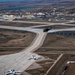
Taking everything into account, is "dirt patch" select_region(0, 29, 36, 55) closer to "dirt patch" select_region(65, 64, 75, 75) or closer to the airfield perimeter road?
the airfield perimeter road

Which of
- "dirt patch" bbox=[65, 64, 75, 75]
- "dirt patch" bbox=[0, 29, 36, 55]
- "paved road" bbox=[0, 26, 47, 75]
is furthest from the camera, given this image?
"dirt patch" bbox=[0, 29, 36, 55]

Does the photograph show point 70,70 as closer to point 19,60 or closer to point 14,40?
point 19,60

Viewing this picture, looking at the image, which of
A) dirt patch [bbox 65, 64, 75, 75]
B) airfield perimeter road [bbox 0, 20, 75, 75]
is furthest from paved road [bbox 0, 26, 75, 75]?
dirt patch [bbox 65, 64, 75, 75]

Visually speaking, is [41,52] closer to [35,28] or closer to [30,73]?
[30,73]

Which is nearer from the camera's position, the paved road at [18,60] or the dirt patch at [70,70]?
the dirt patch at [70,70]

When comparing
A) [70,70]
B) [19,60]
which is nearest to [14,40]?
[19,60]

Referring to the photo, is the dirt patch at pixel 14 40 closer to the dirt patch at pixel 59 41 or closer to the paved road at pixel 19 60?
the paved road at pixel 19 60

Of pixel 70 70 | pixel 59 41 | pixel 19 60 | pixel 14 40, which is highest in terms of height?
pixel 70 70

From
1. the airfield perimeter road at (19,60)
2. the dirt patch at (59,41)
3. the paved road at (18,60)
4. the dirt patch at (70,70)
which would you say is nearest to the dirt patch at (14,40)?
Result: the airfield perimeter road at (19,60)

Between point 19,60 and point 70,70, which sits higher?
point 70,70
